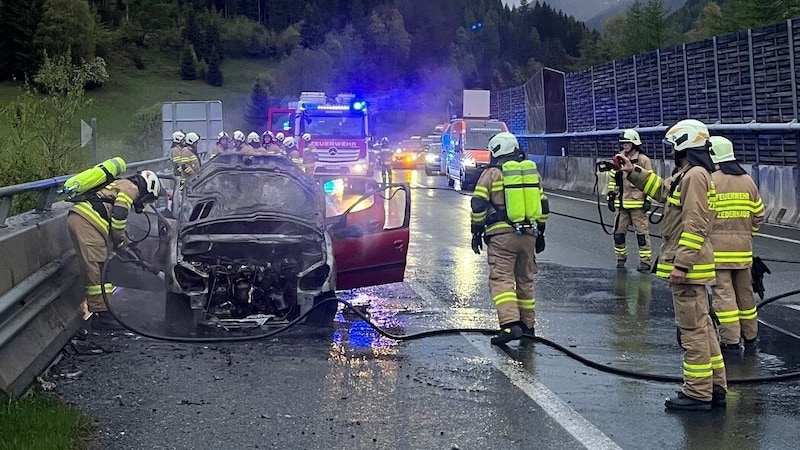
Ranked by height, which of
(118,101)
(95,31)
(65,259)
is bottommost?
(65,259)

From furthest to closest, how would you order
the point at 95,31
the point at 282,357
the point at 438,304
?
the point at 95,31 < the point at 438,304 < the point at 282,357

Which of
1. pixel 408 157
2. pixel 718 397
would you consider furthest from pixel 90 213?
pixel 408 157

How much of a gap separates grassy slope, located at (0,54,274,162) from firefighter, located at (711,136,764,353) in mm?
56995

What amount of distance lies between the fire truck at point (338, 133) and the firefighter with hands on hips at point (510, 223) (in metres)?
18.3

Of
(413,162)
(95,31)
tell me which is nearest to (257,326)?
(413,162)

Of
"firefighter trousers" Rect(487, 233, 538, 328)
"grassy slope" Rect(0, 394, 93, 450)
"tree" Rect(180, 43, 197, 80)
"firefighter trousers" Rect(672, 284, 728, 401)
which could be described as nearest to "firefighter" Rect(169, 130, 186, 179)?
"firefighter trousers" Rect(487, 233, 538, 328)

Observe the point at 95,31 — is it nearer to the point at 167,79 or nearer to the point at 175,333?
the point at 167,79

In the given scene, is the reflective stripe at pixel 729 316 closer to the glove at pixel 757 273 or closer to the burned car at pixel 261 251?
the glove at pixel 757 273

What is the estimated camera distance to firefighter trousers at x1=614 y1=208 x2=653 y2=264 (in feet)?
38.9

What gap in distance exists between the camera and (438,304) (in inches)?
372

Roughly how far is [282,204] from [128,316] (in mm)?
1840

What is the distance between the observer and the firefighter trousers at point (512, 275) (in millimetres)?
7664

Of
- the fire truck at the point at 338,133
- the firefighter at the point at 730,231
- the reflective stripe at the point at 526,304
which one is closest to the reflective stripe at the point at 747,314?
the firefighter at the point at 730,231

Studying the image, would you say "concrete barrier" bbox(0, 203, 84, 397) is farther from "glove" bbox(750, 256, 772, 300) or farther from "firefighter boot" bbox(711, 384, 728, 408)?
"glove" bbox(750, 256, 772, 300)
